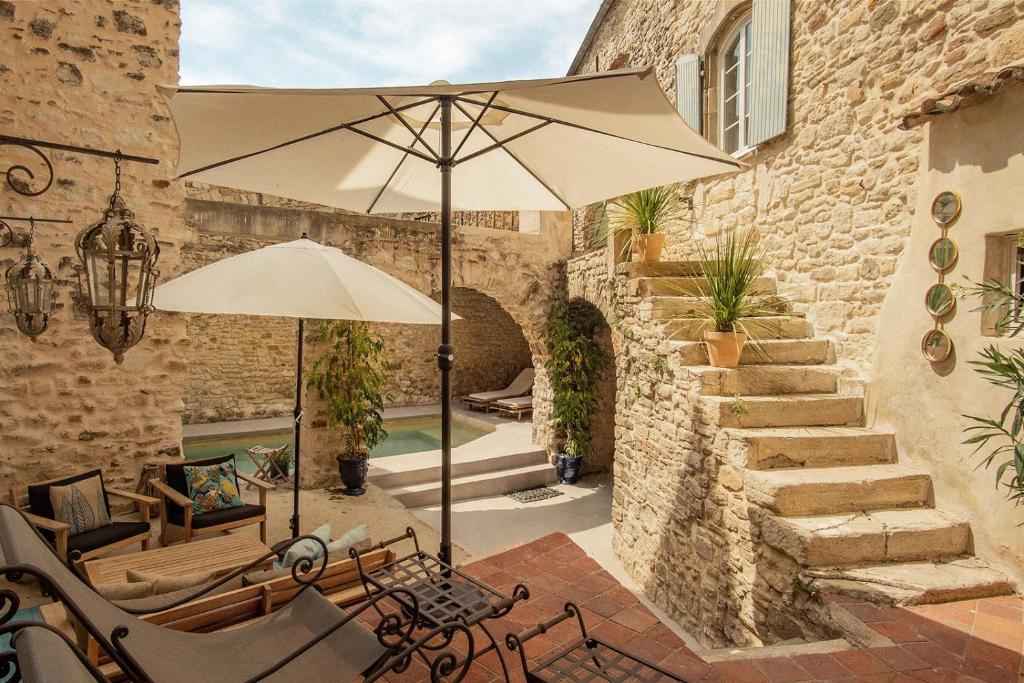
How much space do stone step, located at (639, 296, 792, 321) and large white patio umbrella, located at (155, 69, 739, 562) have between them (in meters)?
1.86

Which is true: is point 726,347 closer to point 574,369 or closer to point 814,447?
point 814,447

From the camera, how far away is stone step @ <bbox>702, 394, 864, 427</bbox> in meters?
3.79

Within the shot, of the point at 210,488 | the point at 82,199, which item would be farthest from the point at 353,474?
the point at 82,199

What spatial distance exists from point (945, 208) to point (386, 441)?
27.4 ft

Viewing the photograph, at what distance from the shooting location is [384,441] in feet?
32.0

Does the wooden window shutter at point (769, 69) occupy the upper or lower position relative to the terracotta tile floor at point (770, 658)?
upper

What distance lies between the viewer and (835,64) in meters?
4.48

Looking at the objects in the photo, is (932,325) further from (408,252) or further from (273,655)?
(408,252)

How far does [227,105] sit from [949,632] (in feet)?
11.9

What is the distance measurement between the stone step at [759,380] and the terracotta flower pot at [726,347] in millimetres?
63

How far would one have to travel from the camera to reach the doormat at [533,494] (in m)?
7.17

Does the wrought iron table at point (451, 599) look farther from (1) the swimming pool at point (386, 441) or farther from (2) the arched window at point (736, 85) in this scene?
(1) the swimming pool at point (386, 441)

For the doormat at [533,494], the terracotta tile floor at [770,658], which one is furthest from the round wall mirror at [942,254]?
the doormat at [533,494]

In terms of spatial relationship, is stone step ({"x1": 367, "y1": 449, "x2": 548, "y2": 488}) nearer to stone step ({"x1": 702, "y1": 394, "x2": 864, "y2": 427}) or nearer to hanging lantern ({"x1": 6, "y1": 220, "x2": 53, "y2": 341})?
stone step ({"x1": 702, "y1": 394, "x2": 864, "y2": 427})
